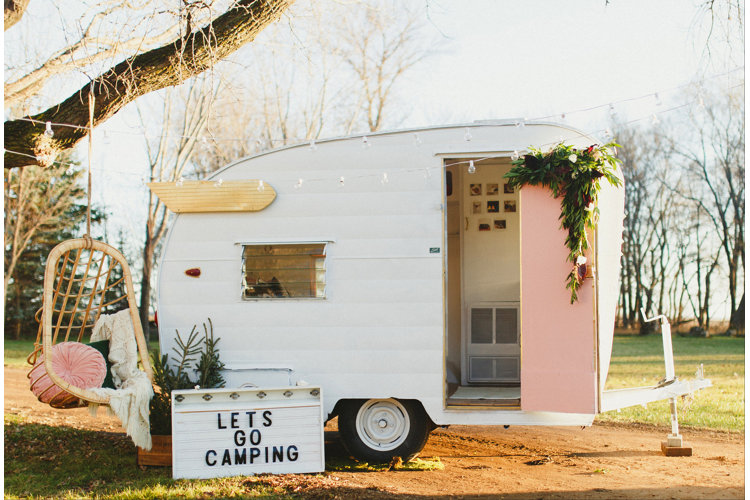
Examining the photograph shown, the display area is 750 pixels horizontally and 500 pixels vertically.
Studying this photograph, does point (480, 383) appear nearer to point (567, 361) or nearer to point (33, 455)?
point (567, 361)

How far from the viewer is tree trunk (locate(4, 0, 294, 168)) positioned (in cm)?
677

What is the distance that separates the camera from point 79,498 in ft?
18.0

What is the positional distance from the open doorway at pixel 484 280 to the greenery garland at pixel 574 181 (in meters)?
1.84

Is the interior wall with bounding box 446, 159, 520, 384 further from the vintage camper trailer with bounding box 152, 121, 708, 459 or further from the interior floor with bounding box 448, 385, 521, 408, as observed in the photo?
the vintage camper trailer with bounding box 152, 121, 708, 459

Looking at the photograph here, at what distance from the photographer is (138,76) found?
689 cm

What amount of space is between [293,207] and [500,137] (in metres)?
2.03

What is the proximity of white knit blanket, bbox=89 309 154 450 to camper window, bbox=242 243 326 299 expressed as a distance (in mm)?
1169

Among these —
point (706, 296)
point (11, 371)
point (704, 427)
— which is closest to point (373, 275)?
point (704, 427)

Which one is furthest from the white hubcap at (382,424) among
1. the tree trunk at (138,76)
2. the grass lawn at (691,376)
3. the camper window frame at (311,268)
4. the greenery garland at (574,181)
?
the tree trunk at (138,76)

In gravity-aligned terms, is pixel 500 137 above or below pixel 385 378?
above

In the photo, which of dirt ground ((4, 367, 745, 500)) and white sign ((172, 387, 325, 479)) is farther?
white sign ((172, 387, 325, 479))

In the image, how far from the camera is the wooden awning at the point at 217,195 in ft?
22.0

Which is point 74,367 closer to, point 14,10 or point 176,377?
point 176,377

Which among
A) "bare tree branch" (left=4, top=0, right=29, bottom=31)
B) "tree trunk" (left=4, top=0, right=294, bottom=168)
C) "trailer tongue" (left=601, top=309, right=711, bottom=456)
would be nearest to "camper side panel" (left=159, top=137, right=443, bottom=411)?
"tree trunk" (left=4, top=0, right=294, bottom=168)
